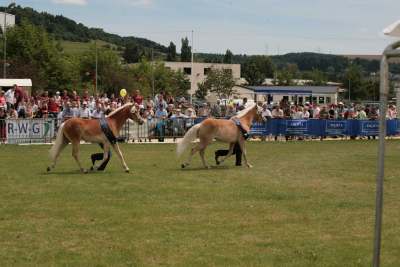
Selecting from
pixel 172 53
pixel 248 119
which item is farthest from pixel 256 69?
pixel 248 119

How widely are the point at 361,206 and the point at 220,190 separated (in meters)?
3.06

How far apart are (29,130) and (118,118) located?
1223cm

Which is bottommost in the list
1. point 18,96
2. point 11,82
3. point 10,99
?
point 10,99

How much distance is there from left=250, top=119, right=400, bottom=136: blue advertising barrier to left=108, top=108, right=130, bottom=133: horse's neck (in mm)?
16474

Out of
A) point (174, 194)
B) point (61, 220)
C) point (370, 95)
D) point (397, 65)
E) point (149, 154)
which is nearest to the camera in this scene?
point (397, 65)

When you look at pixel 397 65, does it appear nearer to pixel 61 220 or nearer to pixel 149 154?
pixel 61 220

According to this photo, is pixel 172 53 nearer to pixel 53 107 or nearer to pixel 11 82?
pixel 11 82

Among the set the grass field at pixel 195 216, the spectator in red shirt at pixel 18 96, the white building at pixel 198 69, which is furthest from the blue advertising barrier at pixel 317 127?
the white building at pixel 198 69

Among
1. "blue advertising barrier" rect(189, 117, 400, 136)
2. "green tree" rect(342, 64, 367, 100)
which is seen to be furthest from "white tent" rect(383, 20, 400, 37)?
"green tree" rect(342, 64, 367, 100)

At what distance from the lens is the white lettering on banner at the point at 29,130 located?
1087 inches

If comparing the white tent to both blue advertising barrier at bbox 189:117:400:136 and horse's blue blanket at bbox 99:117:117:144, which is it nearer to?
horse's blue blanket at bbox 99:117:117:144

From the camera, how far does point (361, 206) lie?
11.4 m

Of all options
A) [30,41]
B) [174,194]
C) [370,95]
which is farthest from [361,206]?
[370,95]

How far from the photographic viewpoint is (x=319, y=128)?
34.4 m
